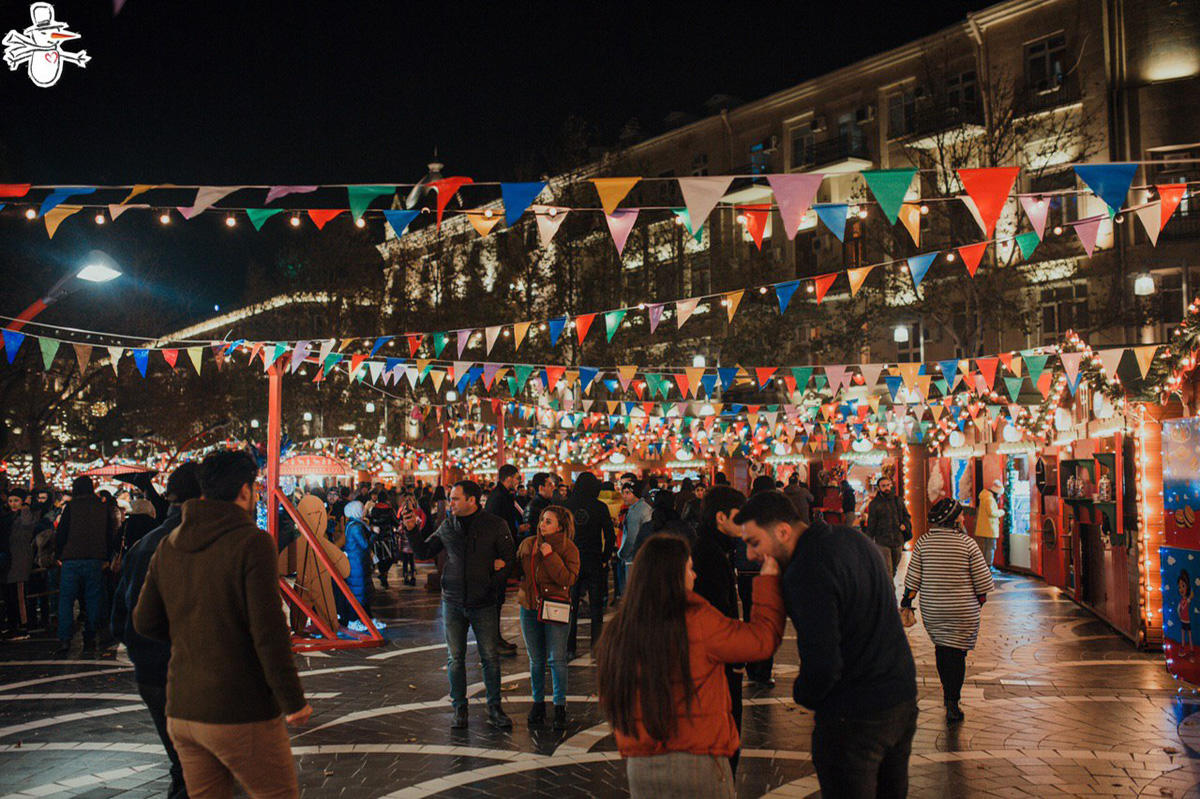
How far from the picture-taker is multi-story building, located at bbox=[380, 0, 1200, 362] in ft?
85.7

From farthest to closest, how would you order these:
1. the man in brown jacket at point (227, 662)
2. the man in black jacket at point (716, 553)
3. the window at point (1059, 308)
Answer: the window at point (1059, 308) → the man in black jacket at point (716, 553) → the man in brown jacket at point (227, 662)

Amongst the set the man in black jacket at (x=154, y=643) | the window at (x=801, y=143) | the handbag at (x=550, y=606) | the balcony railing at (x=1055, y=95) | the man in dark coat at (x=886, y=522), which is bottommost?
the man in dark coat at (x=886, y=522)

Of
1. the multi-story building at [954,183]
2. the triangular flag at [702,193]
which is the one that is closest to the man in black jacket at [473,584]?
the triangular flag at [702,193]

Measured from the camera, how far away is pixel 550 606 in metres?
7.30

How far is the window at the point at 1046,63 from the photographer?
28.8 m

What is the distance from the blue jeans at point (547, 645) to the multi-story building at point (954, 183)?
15.4 meters

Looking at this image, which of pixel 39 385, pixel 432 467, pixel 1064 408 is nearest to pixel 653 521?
pixel 1064 408

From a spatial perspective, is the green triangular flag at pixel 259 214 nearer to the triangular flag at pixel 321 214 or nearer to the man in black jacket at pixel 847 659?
the triangular flag at pixel 321 214

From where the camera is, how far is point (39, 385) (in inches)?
1049

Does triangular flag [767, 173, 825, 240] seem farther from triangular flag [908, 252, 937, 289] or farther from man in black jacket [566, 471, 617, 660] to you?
triangular flag [908, 252, 937, 289]

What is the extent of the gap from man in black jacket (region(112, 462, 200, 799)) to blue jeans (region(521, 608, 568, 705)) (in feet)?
8.36

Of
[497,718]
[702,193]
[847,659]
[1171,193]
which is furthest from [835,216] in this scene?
[847,659]

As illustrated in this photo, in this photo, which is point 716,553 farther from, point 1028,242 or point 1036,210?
point 1028,242

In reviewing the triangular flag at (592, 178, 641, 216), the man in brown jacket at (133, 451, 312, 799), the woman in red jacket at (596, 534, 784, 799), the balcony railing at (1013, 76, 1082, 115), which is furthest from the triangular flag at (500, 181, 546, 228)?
the balcony railing at (1013, 76, 1082, 115)
